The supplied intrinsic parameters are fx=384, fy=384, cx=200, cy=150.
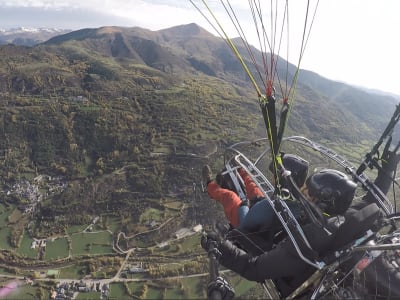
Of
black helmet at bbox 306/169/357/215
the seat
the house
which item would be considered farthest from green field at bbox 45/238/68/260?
the seat

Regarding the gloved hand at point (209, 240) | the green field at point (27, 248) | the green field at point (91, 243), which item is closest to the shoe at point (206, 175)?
the gloved hand at point (209, 240)

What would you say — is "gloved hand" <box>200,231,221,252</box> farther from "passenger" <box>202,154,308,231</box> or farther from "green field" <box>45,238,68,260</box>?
"green field" <box>45,238,68,260</box>

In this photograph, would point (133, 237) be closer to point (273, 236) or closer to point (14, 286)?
point (14, 286)

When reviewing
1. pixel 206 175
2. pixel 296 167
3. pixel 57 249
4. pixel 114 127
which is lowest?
pixel 57 249

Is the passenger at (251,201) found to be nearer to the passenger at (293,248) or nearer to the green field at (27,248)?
the passenger at (293,248)

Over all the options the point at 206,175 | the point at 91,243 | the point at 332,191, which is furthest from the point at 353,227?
the point at 91,243

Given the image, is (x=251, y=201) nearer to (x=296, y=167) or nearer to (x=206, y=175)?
(x=296, y=167)
